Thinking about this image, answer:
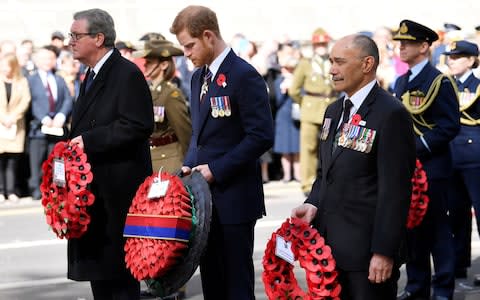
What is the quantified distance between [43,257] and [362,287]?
6711 mm

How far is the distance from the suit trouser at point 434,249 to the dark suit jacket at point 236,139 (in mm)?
2542

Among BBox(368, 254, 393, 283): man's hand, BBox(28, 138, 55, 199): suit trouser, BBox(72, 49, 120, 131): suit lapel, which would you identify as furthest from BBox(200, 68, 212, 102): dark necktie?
BBox(28, 138, 55, 199): suit trouser

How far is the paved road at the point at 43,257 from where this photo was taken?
10078 mm

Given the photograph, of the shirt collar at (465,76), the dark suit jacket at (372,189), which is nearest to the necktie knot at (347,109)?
the dark suit jacket at (372,189)

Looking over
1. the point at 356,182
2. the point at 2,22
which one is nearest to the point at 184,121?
the point at 356,182

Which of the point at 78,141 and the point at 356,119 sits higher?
the point at 356,119

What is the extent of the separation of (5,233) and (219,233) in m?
7.24

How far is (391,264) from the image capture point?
577 centimetres

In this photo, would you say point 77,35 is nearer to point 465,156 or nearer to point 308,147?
point 465,156

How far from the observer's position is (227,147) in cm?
693

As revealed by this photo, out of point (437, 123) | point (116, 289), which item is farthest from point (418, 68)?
point (116, 289)

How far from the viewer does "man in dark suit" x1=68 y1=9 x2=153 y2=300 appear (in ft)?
23.2

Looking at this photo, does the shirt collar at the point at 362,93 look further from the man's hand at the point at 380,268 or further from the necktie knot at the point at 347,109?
the man's hand at the point at 380,268

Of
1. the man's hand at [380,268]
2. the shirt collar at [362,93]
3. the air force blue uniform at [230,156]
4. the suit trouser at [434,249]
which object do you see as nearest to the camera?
the man's hand at [380,268]
